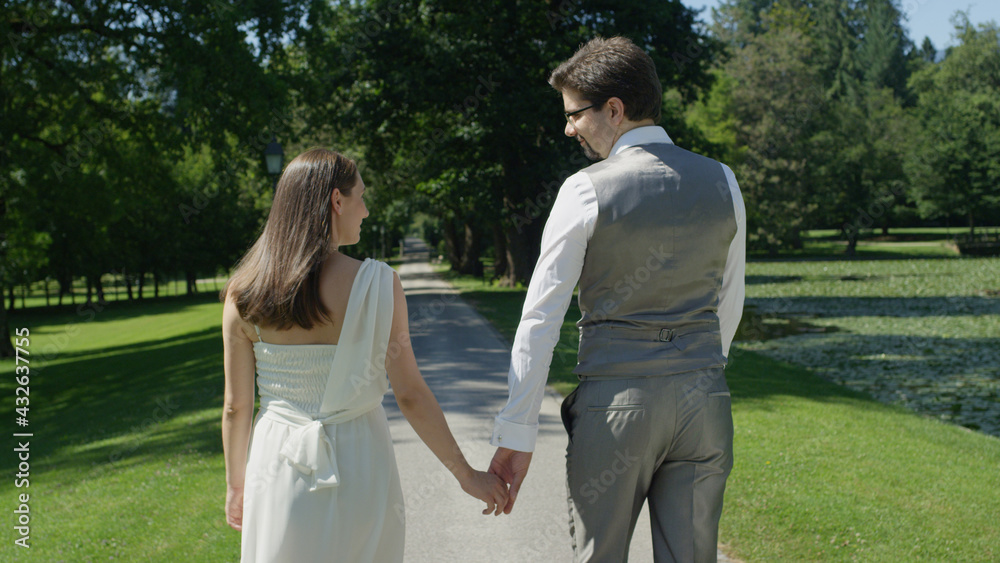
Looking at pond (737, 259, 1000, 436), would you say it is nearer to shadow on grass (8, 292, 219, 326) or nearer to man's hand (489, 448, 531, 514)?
man's hand (489, 448, 531, 514)

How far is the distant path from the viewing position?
4.62 m

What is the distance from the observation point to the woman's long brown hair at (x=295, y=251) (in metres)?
2.37

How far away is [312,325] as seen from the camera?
7.89 feet

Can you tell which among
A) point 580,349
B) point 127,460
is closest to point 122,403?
point 127,460

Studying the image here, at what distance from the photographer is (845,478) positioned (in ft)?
19.2

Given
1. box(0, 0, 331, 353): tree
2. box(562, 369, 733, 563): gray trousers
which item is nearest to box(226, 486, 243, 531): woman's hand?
box(562, 369, 733, 563): gray trousers

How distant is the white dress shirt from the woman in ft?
1.37

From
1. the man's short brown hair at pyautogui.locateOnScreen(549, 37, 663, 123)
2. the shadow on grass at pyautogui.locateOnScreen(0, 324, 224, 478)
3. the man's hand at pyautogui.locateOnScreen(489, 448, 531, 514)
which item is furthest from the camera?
the shadow on grass at pyautogui.locateOnScreen(0, 324, 224, 478)

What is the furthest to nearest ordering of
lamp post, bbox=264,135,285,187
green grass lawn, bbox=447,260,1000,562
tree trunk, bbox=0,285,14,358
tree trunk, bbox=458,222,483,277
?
tree trunk, bbox=458,222,483,277
tree trunk, bbox=0,285,14,358
lamp post, bbox=264,135,285,187
green grass lawn, bbox=447,260,1000,562

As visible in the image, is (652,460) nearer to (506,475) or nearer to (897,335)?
(506,475)

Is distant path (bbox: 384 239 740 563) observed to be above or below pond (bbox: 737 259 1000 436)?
above

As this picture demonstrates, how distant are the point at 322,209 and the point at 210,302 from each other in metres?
47.1

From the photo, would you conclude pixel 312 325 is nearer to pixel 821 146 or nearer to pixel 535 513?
pixel 535 513

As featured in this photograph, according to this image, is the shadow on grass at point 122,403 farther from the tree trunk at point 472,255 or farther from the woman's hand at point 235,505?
the tree trunk at point 472,255
